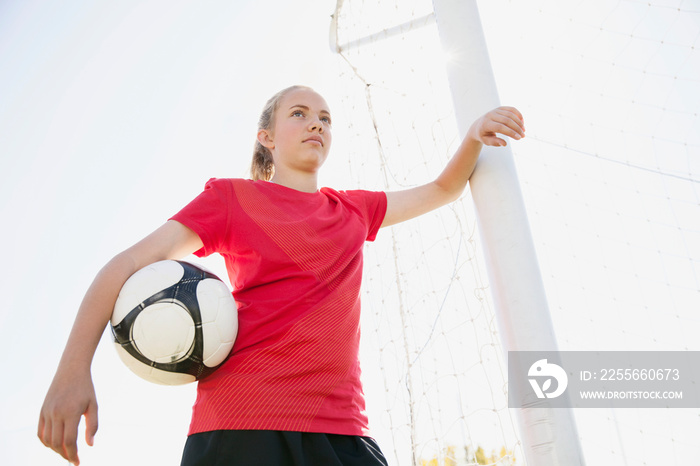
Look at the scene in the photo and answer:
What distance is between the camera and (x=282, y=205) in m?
1.61

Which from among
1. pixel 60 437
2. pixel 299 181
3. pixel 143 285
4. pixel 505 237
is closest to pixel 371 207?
pixel 299 181

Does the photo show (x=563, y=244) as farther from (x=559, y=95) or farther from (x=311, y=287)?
(x=311, y=287)

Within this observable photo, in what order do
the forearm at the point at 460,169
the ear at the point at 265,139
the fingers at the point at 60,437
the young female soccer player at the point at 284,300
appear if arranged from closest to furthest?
1. the fingers at the point at 60,437
2. the young female soccer player at the point at 284,300
3. the forearm at the point at 460,169
4. the ear at the point at 265,139

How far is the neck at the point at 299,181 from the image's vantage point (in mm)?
1760

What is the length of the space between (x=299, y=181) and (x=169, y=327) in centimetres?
75

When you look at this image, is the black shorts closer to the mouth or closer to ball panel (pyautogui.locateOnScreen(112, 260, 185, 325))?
ball panel (pyautogui.locateOnScreen(112, 260, 185, 325))

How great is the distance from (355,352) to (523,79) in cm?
173

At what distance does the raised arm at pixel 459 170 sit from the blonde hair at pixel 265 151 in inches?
21.2

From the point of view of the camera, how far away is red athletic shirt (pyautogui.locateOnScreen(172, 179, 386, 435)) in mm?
1202

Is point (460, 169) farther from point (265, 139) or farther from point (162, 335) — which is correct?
point (162, 335)

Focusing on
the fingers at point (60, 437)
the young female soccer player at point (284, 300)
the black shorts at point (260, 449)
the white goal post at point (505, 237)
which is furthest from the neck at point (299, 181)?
the fingers at point (60, 437)

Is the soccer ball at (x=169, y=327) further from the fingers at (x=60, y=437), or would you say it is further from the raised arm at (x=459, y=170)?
the raised arm at (x=459, y=170)

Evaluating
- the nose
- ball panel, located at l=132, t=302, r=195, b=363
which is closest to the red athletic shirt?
ball panel, located at l=132, t=302, r=195, b=363

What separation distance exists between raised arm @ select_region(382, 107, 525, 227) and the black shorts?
0.88m
